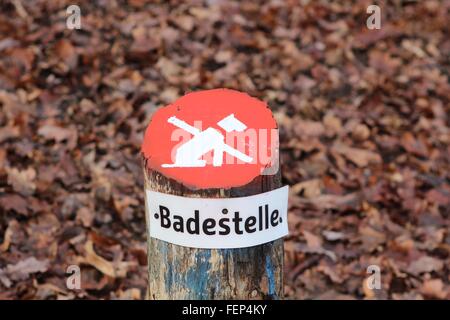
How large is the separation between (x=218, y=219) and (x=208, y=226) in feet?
0.12

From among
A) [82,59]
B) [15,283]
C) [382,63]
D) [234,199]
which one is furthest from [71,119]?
[234,199]

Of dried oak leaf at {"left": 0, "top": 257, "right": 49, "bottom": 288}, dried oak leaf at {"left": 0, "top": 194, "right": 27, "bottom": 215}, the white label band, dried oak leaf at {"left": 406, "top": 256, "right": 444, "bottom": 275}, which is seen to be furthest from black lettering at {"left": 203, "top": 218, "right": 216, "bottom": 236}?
dried oak leaf at {"left": 0, "top": 194, "right": 27, "bottom": 215}

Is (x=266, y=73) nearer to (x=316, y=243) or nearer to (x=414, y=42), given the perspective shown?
(x=414, y=42)

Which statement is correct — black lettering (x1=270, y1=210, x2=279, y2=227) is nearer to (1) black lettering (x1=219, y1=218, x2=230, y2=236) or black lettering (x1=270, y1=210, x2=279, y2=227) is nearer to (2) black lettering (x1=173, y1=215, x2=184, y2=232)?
(1) black lettering (x1=219, y1=218, x2=230, y2=236)

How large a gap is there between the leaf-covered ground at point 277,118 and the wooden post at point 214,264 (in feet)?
4.15

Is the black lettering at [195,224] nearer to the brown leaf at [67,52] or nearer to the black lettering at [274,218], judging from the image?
the black lettering at [274,218]

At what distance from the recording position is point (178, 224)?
2.00 meters

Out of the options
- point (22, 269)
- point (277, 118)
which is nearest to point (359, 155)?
point (277, 118)

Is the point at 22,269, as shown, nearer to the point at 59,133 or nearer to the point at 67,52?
the point at 59,133

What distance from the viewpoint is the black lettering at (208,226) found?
196 centimetres

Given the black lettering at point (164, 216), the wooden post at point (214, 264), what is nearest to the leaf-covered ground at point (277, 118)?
the wooden post at point (214, 264)

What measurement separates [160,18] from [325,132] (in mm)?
1965

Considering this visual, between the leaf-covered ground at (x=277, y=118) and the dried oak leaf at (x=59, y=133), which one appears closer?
the leaf-covered ground at (x=277, y=118)

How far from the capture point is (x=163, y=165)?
6.69 ft
